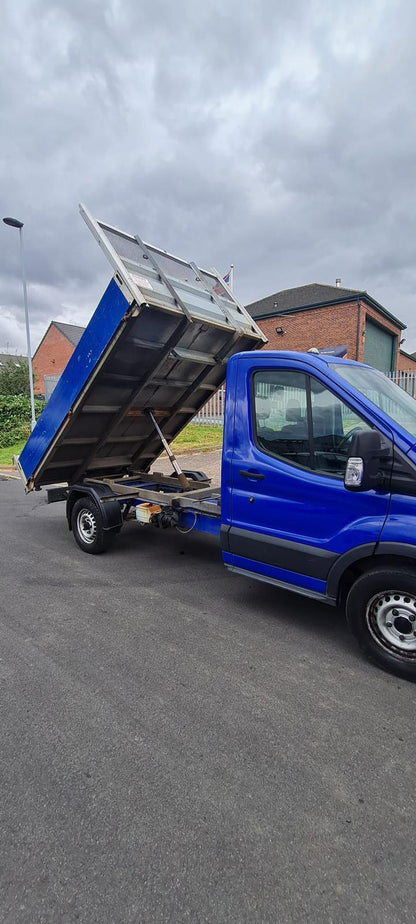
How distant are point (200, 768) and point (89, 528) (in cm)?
383

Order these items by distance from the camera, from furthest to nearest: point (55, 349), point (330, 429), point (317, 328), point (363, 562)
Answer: point (55, 349), point (317, 328), point (330, 429), point (363, 562)

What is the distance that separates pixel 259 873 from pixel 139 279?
14.0ft

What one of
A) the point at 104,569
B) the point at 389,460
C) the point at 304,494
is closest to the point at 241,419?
the point at 304,494

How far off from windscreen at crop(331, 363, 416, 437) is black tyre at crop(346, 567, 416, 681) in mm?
1012

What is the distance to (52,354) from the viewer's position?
4844cm

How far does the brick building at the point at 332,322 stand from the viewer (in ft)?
89.7

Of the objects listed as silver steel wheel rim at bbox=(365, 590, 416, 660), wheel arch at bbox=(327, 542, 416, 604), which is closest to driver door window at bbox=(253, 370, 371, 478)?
wheel arch at bbox=(327, 542, 416, 604)

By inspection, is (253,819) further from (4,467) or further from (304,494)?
(4,467)

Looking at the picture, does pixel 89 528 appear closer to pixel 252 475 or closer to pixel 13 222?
pixel 252 475

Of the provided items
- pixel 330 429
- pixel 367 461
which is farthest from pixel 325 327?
pixel 367 461

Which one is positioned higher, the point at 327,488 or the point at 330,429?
the point at 330,429

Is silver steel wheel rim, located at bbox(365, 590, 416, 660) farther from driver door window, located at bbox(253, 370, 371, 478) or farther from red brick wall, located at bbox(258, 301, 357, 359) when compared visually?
red brick wall, located at bbox(258, 301, 357, 359)

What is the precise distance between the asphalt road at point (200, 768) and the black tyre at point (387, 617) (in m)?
0.15

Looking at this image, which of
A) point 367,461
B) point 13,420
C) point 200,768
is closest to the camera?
point 200,768
